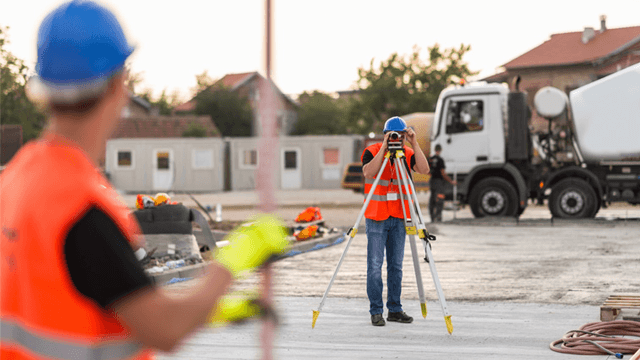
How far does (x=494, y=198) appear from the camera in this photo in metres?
21.2

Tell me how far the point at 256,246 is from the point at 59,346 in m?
0.42

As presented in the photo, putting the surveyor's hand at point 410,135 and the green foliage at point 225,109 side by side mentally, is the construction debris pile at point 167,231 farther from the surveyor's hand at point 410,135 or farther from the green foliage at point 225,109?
the green foliage at point 225,109

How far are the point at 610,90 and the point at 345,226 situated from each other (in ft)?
23.1

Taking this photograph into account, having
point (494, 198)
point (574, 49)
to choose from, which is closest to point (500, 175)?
point (494, 198)

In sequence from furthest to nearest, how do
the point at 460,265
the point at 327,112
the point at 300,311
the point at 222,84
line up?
1. the point at 327,112
2. the point at 222,84
3. the point at 460,265
4. the point at 300,311

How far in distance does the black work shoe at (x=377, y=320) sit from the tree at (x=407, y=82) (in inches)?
2292

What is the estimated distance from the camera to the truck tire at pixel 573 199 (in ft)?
67.9

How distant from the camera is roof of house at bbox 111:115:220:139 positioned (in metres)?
60.8

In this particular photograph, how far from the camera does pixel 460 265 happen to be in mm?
12555

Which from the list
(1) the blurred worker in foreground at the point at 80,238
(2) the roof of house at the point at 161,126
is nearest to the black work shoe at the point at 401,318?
(1) the blurred worker in foreground at the point at 80,238

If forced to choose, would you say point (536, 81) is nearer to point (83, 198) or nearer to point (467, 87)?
point (467, 87)

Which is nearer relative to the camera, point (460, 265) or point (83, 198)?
point (83, 198)

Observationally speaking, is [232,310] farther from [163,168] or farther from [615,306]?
[163,168]

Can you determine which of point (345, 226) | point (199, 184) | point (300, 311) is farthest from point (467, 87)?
point (199, 184)
